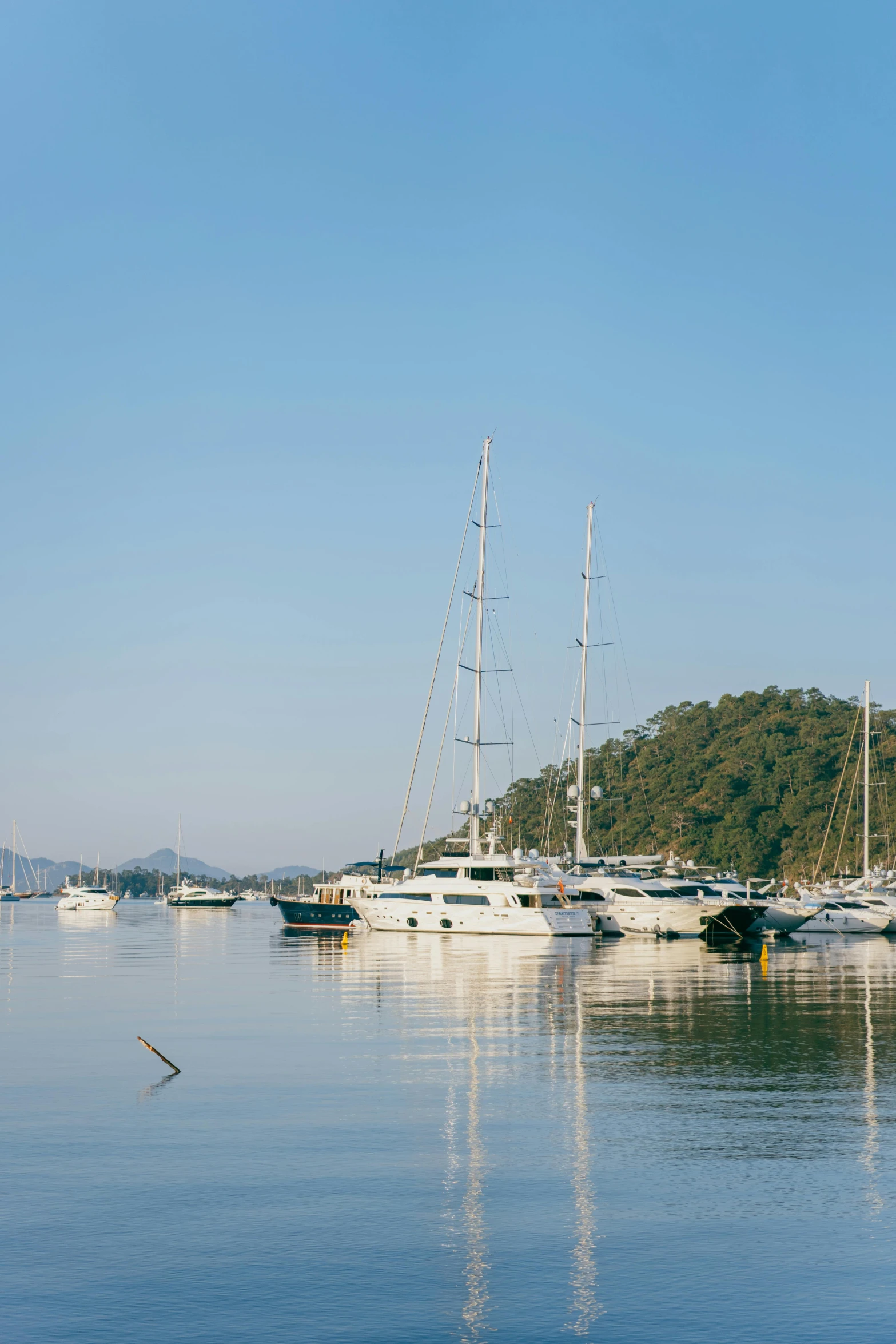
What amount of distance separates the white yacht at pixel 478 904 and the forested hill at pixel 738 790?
2770 inches

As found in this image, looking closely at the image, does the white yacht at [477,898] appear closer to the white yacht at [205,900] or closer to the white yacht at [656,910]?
the white yacht at [656,910]

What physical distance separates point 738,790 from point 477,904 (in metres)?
101

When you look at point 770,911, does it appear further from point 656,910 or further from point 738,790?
point 738,790

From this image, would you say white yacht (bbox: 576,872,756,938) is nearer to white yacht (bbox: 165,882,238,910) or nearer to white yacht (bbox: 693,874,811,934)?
white yacht (bbox: 693,874,811,934)

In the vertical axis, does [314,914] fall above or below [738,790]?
below

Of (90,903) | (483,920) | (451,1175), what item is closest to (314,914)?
(483,920)

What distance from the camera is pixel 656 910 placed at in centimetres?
7412

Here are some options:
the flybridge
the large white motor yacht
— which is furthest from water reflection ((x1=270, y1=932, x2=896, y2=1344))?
the flybridge

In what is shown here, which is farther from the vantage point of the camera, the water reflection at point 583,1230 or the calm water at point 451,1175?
the calm water at point 451,1175

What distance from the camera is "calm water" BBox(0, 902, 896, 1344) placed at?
34.1 ft

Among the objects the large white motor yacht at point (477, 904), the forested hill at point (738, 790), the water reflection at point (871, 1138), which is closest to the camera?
the water reflection at point (871, 1138)

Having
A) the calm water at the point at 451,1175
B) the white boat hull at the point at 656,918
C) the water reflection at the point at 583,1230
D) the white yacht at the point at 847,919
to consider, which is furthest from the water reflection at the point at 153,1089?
the white yacht at the point at 847,919

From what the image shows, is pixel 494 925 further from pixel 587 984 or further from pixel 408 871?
pixel 587 984

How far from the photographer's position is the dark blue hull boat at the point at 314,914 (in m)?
81.9
